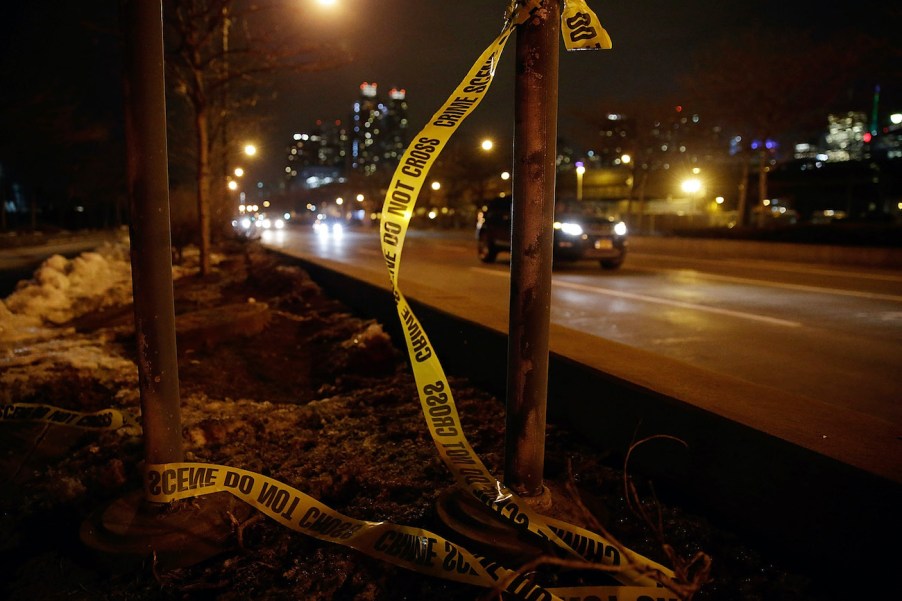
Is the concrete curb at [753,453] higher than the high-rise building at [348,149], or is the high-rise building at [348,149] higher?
the high-rise building at [348,149]

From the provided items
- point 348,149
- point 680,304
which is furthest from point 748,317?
point 348,149

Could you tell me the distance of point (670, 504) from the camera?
3.51 metres

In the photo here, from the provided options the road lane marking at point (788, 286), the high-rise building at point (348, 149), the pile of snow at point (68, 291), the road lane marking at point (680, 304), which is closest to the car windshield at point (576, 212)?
Result: the road lane marking at point (788, 286)

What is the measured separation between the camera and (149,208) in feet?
10.3

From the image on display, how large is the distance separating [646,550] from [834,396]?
3686 millimetres

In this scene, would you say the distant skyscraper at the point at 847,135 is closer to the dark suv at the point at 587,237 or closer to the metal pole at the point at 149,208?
the dark suv at the point at 587,237

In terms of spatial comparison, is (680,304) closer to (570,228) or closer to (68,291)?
(570,228)

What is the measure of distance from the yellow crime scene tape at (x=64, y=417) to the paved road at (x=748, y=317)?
2911 mm

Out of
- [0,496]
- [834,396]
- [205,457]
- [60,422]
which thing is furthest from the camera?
[834,396]

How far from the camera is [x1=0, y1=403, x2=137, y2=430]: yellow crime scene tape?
4.77m

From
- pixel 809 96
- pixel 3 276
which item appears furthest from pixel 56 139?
pixel 809 96

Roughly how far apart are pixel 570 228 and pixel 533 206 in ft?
52.5

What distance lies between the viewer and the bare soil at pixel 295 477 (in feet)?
9.54

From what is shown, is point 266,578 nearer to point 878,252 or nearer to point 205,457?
point 205,457
